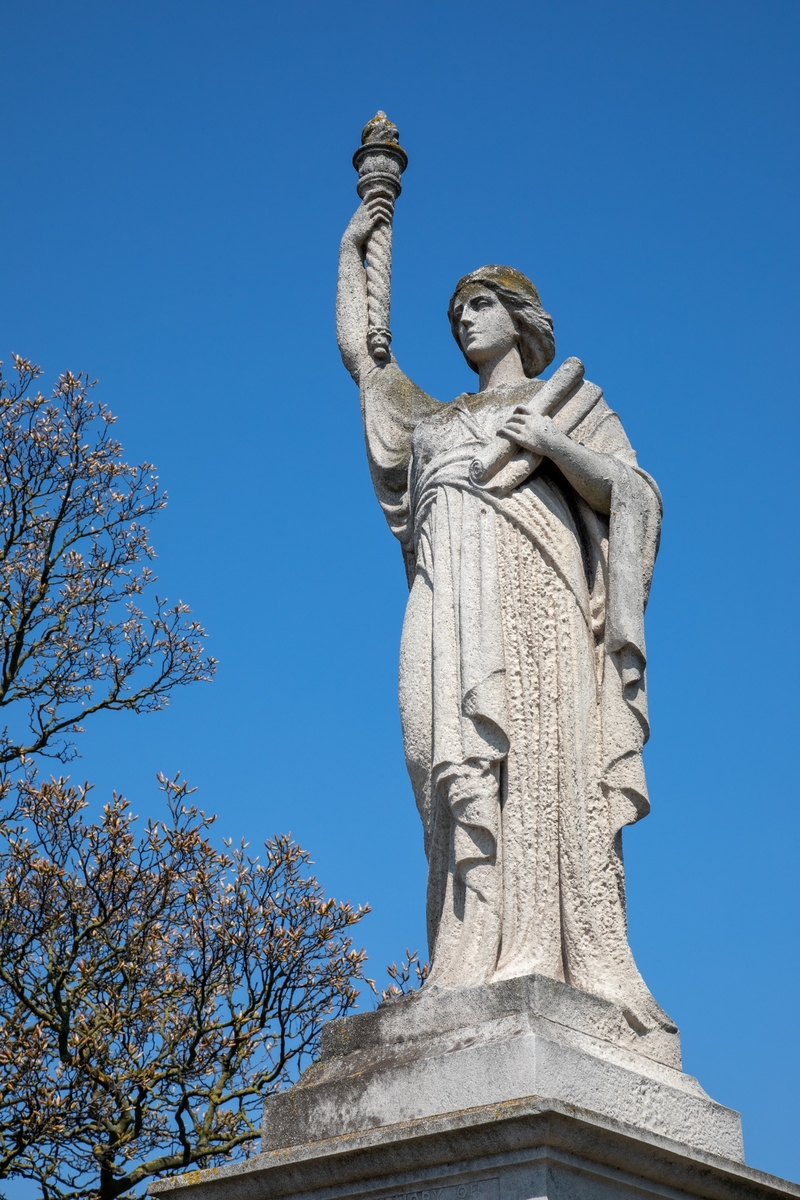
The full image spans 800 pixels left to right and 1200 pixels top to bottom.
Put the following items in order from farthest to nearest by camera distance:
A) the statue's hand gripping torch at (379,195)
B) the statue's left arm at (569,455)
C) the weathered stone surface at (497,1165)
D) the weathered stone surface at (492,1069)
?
1. the statue's hand gripping torch at (379,195)
2. the statue's left arm at (569,455)
3. the weathered stone surface at (492,1069)
4. the weathered stone surface at (497,1165)

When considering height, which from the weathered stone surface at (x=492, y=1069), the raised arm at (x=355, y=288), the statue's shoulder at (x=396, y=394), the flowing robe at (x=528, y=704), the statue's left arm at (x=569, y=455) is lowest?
the weathered stone surface at (x=492, y=1069)

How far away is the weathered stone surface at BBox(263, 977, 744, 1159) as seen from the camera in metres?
4.77

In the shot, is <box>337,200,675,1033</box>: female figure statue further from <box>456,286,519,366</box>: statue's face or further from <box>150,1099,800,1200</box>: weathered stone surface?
<box>150,1099,800,1200</box>: weathered stone surface

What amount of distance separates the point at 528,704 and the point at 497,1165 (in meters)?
1.75

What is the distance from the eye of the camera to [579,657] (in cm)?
584

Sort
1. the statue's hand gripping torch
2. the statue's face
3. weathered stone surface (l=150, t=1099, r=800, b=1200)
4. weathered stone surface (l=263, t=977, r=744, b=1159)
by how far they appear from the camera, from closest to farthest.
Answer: weathered stone surface (l=150, t=1099, r=800, b=1200) → weathered stone surface (l=263, t=977, r=744, b=1159) → the statue's face → the statue's hand gripping torch

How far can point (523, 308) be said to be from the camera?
21.7 ft

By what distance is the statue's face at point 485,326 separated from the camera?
21.7ft

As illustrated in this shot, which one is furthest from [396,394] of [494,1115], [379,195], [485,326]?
[494,1115]

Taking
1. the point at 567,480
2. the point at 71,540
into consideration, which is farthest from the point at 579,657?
the point at 71,540

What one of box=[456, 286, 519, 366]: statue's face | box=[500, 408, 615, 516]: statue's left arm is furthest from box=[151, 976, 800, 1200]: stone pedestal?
box=[456, 286, 519, 366]: statue's face

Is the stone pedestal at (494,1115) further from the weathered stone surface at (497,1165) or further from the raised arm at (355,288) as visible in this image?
the raised arm at (355,288)

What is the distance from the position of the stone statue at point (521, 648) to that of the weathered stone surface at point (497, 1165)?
0.58 m

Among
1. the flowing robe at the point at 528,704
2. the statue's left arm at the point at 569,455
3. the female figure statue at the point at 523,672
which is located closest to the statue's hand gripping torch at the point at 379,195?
the female figure statue at the point at 523,672
